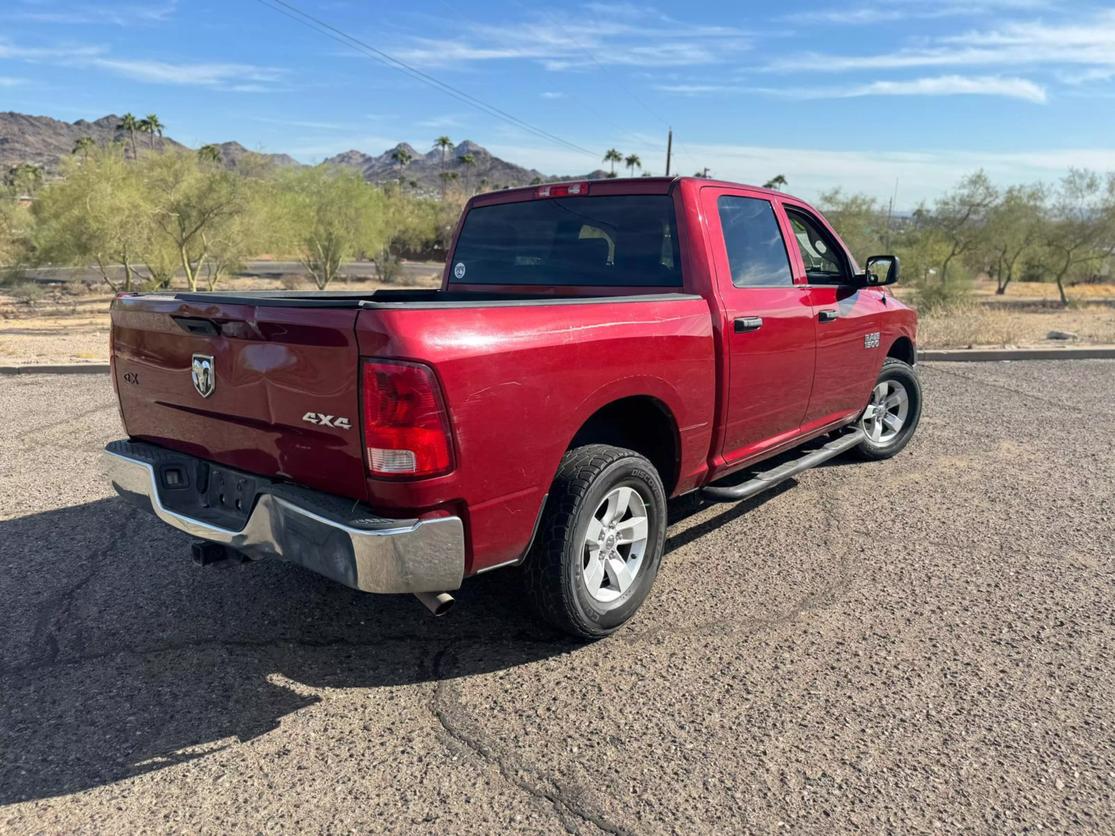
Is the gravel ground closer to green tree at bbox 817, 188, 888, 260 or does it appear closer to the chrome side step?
the chrome side step

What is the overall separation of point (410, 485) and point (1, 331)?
949 inches

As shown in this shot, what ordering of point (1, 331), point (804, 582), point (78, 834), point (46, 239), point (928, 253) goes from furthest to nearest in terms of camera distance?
point (928, 253), point (46, 239), point (1, 331), point (804, 582), point (78, 834)

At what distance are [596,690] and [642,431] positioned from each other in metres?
1.26

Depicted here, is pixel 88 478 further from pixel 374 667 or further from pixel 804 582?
pixel 804 582

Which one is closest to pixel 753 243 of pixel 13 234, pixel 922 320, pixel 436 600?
pixel 436 600

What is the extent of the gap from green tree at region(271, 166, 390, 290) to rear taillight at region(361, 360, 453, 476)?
3026 centimetres

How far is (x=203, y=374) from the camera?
2.98 metres

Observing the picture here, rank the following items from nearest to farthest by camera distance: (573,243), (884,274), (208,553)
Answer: (208,553) → (573,243) → (884,274)

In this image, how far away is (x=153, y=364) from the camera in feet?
10.6

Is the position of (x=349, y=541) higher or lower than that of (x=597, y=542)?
higher

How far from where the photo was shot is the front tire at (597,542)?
Answer: 300 cm

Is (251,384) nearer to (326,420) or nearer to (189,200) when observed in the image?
(326,420)

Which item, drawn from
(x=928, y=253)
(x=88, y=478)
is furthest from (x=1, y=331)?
(x=928, y=253)

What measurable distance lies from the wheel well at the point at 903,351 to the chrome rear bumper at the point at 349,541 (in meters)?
4.78
